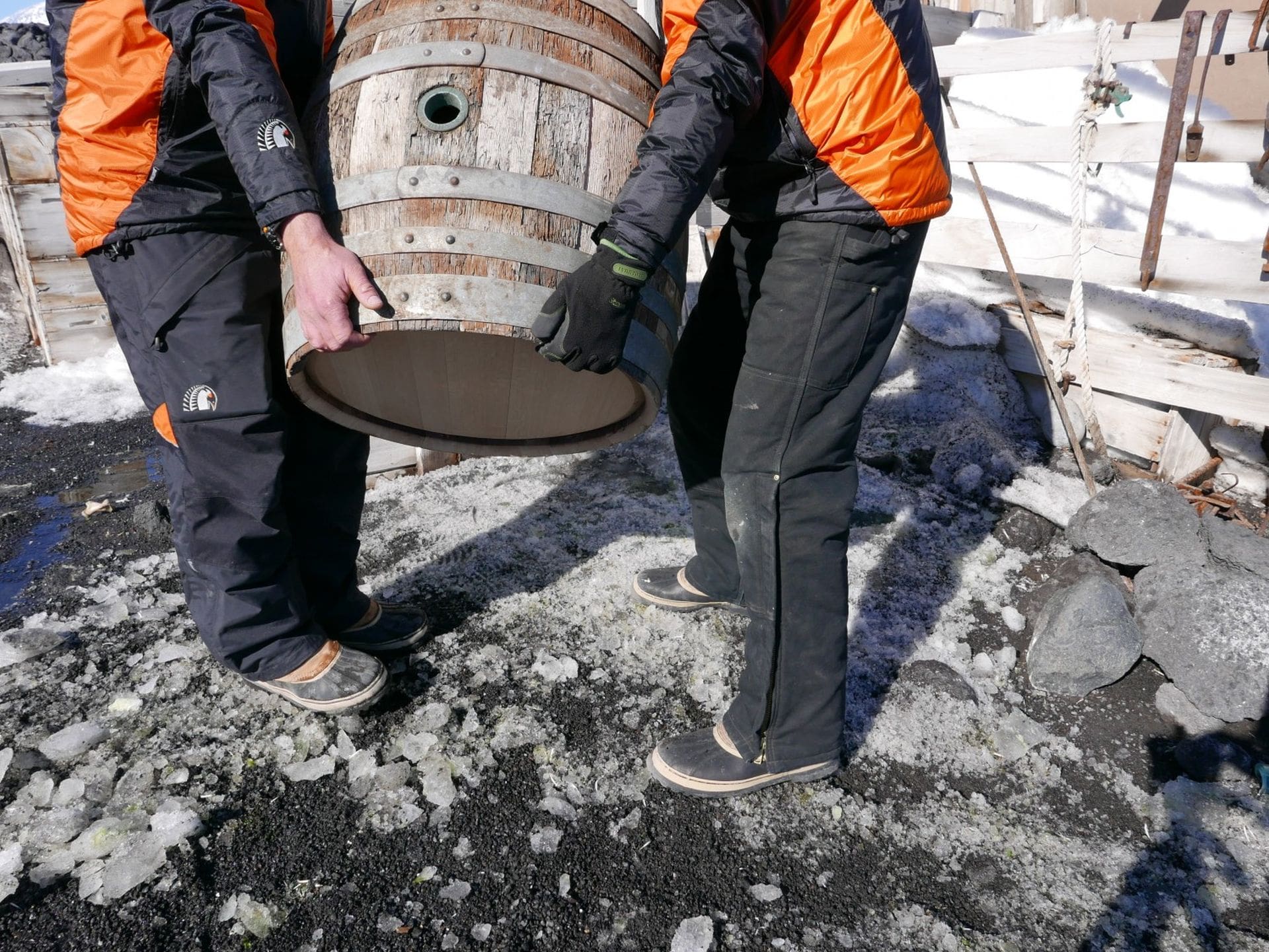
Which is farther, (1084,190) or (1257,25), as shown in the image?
(1084,190)

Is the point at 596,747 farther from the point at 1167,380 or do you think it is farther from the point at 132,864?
the point at 1167,380

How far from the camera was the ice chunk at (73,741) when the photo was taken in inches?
86.7

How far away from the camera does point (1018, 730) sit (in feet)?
8.05

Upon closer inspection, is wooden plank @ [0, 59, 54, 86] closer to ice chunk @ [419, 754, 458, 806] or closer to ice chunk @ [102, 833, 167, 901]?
ice chunk @ [102, 833, 167, 901]

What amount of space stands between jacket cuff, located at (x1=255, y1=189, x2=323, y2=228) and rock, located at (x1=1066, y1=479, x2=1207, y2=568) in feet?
9.99

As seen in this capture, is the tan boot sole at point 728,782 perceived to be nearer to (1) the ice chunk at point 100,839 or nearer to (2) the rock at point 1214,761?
(2) the rock at point 1214,761

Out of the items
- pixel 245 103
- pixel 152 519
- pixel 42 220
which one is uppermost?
pixel 245 103

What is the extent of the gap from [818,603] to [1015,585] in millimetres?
1536

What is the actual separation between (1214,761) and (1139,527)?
3.39 ft

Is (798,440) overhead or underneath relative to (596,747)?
overhead

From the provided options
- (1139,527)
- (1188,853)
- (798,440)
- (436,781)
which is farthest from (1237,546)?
(436,781)

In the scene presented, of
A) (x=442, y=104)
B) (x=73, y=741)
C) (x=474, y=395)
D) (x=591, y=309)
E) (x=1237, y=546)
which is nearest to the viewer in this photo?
(x=591, y=309)

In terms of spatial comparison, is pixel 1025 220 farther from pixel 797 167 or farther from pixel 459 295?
pixel 459 295

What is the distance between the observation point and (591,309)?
1.61 m
